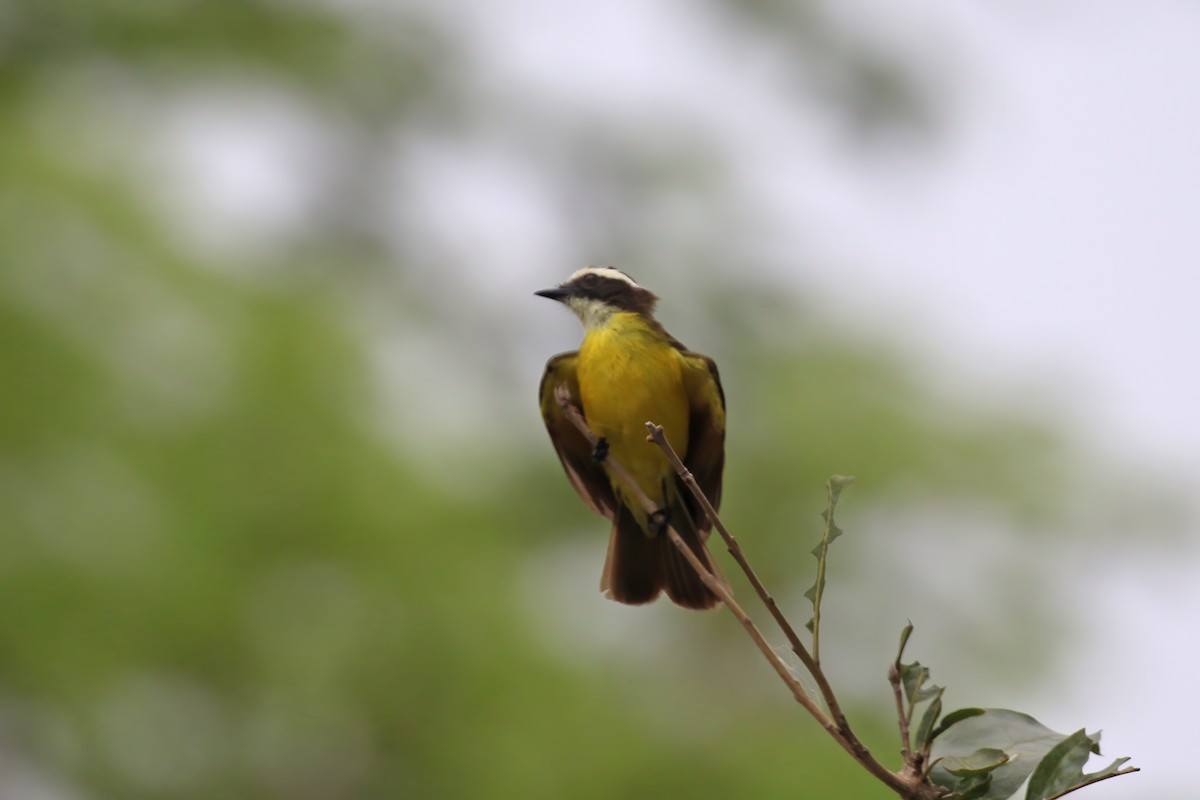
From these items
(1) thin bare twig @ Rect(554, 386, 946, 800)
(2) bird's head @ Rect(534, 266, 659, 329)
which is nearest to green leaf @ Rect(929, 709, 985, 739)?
(1) thin bare twig @ Rect(554, 386, 946, 800)

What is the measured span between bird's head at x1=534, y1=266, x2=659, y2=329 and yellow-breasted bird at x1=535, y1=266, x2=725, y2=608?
0.15 meters

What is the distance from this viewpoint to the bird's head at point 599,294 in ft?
10.9

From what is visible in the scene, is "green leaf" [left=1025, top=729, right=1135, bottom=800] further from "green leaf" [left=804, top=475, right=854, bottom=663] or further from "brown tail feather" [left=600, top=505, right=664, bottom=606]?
"brown tail feather" [left=600, top=505, right=664, bottom=606]

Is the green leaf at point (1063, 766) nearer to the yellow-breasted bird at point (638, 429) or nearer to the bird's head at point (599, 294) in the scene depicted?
the yellow-breasted bird at point (638, 429)

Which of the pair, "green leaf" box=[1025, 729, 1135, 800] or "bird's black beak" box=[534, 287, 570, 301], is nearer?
"green leaf" box=[1025, 729, 1135, 800]

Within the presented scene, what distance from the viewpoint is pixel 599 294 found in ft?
11.0

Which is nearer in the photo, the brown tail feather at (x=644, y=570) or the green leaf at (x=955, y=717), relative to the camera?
the green leaf at (x=955, y=717)

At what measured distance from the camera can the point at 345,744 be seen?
5.96 metres

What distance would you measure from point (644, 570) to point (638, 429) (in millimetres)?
304

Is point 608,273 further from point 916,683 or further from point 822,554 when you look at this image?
point 916,683

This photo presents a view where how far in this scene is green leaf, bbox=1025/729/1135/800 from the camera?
1253 millimetres

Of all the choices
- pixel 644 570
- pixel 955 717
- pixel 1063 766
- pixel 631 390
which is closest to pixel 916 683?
pixel 955 717

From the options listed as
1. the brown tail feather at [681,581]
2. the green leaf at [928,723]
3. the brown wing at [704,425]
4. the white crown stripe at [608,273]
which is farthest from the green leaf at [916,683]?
the white crown stripe at [608,273]

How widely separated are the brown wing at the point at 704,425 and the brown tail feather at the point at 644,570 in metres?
0.11
